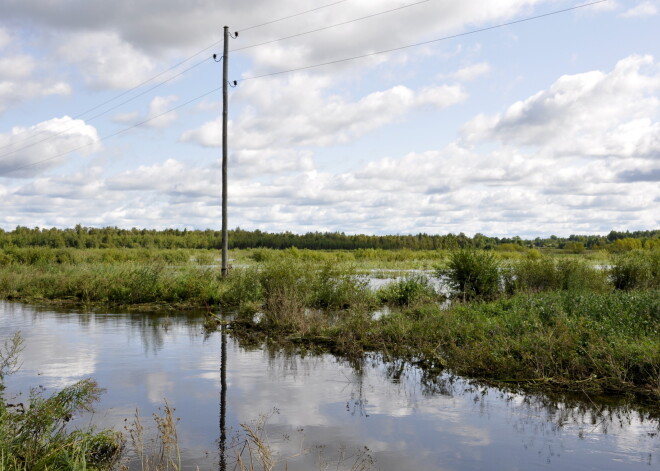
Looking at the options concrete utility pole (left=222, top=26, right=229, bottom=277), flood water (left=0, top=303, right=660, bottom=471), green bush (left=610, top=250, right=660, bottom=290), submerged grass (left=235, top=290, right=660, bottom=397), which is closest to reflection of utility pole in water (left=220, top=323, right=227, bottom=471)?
flood water (left=0, top=303, right=660, bottom=471)

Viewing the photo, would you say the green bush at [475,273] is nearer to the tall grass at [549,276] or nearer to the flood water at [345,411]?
the tall grass at [549,276]

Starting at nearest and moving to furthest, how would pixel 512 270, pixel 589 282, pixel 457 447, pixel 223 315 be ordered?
pixel 457 447, pixel 223 315, pixel 589 282, pixel 512 270

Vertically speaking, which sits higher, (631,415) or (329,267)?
(329,267)

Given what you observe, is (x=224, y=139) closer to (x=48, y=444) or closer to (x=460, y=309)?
(x=460, y=309)

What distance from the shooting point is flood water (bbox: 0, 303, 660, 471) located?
7.63 meters

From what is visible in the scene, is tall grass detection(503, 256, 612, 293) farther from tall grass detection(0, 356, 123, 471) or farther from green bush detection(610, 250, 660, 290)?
tall grass detection(0, 356, 123, 471)

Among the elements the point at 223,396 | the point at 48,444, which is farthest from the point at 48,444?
the point at 223,396

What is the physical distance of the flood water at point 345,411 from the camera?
7.63 meters

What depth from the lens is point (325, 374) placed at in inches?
479

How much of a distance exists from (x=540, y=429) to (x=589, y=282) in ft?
50.8

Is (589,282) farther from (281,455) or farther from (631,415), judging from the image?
(281,455)

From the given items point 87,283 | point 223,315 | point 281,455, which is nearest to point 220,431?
point 281,455

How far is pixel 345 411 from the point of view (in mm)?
9492

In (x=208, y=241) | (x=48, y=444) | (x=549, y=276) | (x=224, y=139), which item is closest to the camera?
(x=48, y=444)
